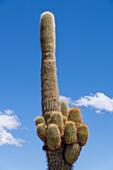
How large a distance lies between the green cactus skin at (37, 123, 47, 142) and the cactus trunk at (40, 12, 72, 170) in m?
0.47

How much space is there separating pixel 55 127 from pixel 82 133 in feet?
3.66

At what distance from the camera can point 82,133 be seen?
39.8ft

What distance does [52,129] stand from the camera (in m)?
11.7

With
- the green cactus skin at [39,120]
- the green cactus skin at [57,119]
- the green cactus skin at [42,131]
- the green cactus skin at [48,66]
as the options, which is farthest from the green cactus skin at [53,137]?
the green cactus skin at [48,66]

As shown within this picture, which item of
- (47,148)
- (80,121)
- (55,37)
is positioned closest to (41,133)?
(47,148)

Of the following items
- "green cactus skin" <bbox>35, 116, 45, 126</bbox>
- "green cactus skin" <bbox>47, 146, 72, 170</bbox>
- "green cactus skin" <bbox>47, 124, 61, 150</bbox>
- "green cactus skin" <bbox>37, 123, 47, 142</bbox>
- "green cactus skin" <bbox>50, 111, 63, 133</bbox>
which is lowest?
"green cactus skin" <bbox>47, 146, 72, 170</bbox>

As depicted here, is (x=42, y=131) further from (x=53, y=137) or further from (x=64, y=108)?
(x=64, y=108)

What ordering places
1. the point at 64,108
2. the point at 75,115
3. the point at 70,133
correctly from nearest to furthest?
the point at 70,133
the point at 75,115
the point at 64,108

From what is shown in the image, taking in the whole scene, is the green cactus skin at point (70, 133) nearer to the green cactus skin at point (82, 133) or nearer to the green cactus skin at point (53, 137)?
the green cactus skin at point (82, 133)

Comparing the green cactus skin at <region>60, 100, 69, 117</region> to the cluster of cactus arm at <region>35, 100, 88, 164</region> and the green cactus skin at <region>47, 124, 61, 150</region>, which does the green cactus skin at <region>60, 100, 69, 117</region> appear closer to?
the cluster of cactus arm at <region>35, 100, 88, 164</region>

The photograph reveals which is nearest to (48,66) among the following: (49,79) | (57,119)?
(49,79)

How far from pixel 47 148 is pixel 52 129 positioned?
2.97 ft

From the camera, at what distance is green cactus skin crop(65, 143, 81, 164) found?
11961 mm

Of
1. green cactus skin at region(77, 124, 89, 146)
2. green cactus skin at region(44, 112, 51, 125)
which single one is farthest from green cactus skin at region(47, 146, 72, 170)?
green cactus skin at region(44, 112, 51, 125)
